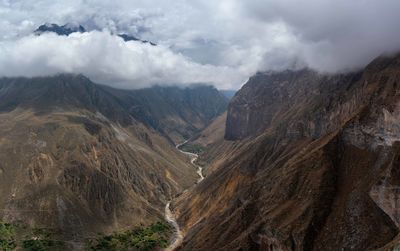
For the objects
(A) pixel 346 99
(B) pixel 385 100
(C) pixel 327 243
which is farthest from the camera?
(A) pixel 346 99

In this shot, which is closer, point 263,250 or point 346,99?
point 263,250

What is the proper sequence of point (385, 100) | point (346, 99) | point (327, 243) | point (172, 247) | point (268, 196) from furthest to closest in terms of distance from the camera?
point (172, 247)
point (346, 99)
point (268, 196)
point (385, 100)
point (327, 243)

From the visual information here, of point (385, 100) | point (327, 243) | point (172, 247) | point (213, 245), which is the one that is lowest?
point (172, 247)

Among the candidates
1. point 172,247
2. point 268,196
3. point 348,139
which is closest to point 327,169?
point 348,139

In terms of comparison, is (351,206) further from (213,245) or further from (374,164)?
(213,245)

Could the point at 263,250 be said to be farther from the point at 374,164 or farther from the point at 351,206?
the point at 374,164

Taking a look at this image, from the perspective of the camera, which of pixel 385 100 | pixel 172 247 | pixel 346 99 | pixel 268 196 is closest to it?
pixel 385 100

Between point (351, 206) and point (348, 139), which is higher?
point (348, 139)

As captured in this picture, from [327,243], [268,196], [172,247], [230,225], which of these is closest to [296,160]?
[268,196]

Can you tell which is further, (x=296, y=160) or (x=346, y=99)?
(x=346, y=99)
